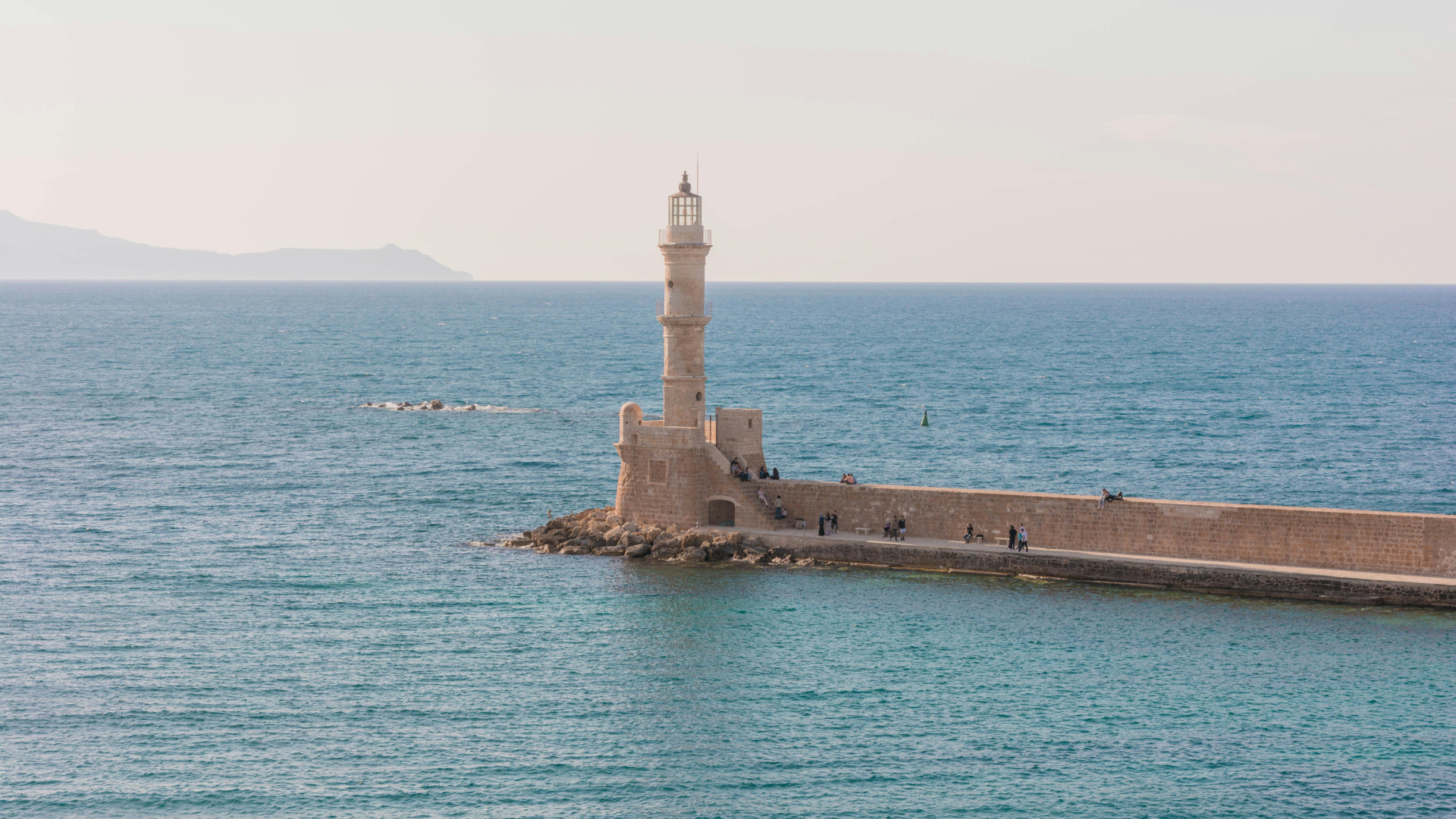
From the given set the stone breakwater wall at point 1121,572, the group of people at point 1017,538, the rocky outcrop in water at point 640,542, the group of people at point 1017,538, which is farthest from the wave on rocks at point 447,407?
the group of people at point 1017,538

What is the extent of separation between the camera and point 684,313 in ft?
147

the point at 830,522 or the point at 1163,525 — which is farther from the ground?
the point at 1163,525

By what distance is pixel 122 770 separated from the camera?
26.7 metres

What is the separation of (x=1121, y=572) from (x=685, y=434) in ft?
43.2

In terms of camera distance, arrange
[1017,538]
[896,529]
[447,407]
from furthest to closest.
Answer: [447,407]
[896,529]
[1017,538]

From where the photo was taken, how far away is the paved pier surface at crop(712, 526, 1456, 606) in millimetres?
36125

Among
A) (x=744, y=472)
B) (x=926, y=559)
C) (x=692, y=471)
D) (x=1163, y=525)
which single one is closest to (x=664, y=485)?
(x=692, y=471)

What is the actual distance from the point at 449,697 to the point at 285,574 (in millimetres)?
13425

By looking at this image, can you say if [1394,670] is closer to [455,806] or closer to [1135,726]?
[1135,726]

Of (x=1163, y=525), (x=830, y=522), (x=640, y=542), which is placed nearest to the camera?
(x=1163, y=525)

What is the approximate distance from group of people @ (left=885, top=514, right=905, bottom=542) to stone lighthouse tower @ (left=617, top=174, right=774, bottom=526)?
4.31 meters

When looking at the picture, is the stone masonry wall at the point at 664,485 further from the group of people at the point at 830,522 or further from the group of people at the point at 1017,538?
the group of people at the point at 1017,538

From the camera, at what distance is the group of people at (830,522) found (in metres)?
43.1

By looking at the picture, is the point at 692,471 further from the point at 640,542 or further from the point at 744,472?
the point at 640,542
